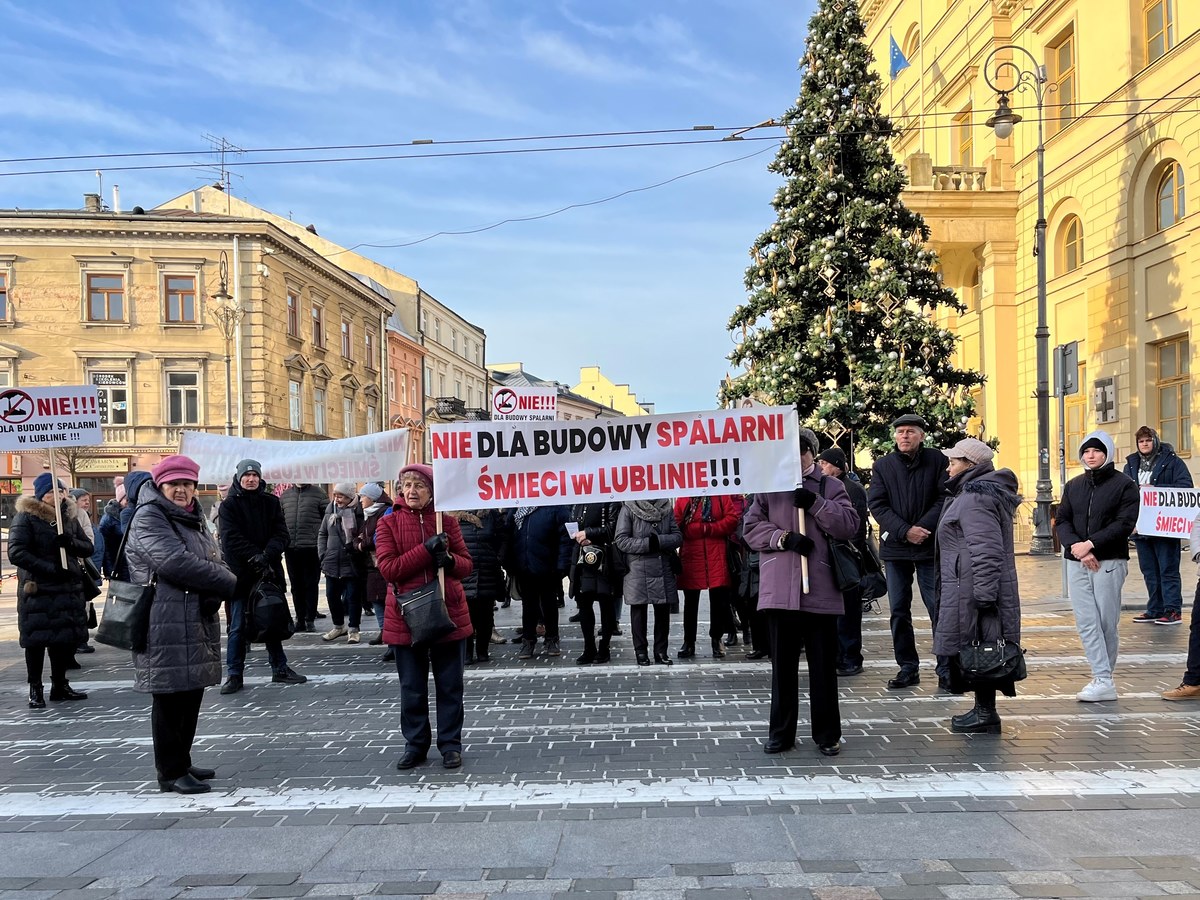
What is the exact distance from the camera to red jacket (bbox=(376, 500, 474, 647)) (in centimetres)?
591

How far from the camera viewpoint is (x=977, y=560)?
20.3 feet

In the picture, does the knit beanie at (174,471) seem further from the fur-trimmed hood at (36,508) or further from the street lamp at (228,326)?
the street lamp at (228,326)

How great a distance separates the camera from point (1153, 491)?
10586 mm

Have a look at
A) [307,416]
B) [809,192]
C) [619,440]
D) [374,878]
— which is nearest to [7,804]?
[374,878]

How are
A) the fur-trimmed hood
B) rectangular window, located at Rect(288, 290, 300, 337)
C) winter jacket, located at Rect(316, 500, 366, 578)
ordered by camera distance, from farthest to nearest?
rectangular window, located at Rect(288, 290, 300, 337) → winter jacket, located at Rect(316, 500, 366, 578) → the fur-trimmed hood

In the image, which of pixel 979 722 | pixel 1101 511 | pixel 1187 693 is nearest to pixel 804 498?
pixel 979 722

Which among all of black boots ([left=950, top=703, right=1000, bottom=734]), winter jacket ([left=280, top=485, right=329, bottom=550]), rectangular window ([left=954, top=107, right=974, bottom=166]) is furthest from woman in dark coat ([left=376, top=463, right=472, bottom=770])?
rectangular window ([left=954, top=107, right=974, bottom=166])

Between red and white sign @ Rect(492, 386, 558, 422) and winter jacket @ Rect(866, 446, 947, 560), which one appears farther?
red and white sign @ Rect(492, 386, 558, 422)

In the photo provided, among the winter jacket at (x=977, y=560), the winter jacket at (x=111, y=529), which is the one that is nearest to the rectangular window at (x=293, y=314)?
the winter jacket at (x=111, y=529)

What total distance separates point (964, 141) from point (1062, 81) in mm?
5044

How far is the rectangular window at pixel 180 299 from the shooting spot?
132 feet

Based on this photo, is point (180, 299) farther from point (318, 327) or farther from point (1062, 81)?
point (1062, 81)

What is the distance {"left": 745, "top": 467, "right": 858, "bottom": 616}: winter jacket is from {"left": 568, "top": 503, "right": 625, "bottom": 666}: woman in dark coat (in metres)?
3.28

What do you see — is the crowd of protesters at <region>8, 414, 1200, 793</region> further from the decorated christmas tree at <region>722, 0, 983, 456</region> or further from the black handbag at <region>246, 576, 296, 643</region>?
the decorated christmas tree at <region>722, 0, 983, 456</region>
